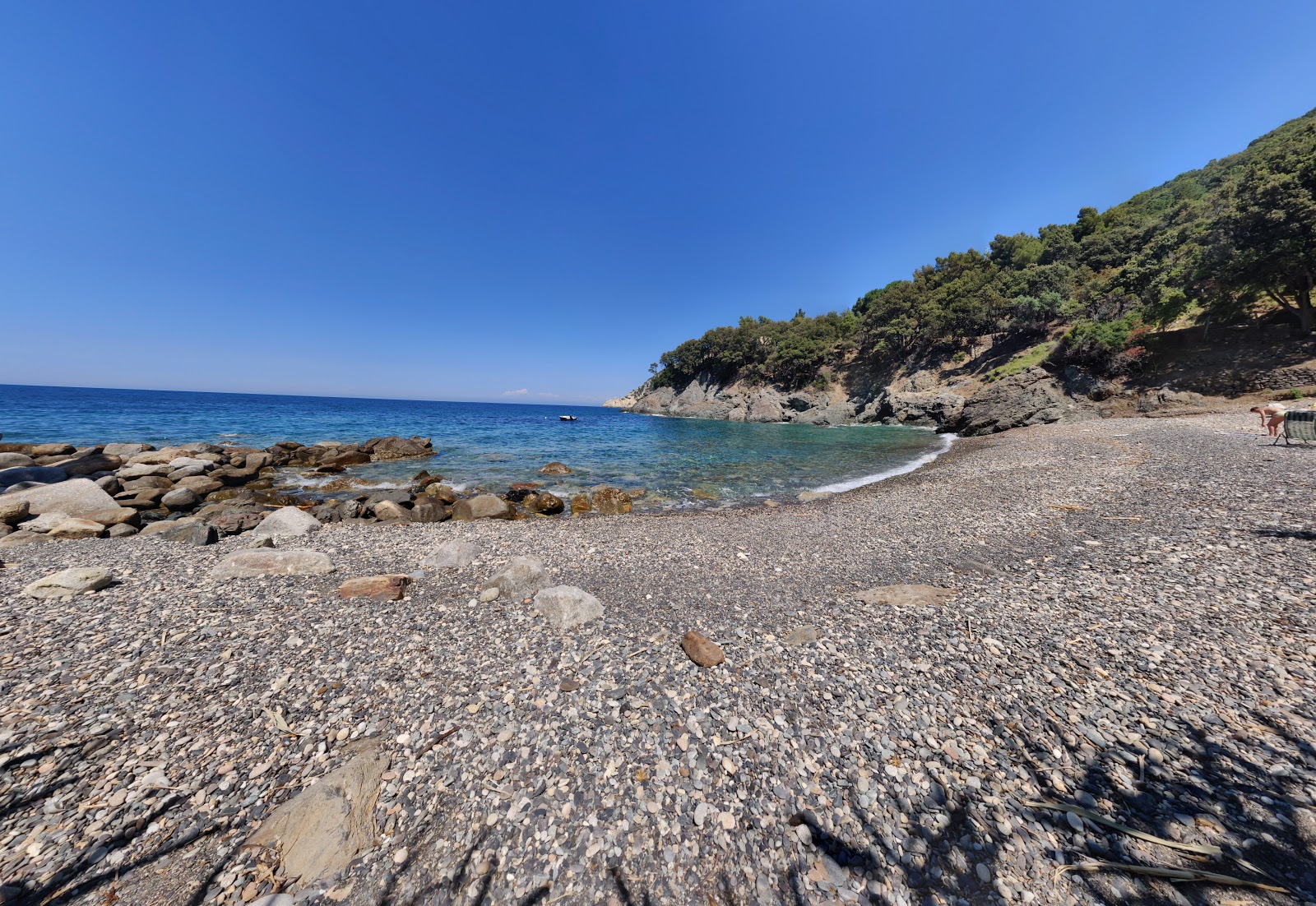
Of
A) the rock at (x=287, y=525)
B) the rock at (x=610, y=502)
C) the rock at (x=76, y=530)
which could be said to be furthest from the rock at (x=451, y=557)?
the rock at (x=76, y=530)

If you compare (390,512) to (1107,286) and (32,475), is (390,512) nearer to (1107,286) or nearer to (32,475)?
(32,475)

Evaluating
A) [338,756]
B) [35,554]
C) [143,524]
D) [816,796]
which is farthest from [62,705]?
[143,524]

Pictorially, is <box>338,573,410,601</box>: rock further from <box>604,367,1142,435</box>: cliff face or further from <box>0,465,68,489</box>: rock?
<box>604,367,1142,435</box>: cliff face

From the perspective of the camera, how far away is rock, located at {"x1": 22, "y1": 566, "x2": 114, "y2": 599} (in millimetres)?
6520

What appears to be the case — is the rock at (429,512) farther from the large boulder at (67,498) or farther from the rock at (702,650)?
the rock at (702,650)

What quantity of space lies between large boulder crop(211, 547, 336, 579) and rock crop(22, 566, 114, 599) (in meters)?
1.32

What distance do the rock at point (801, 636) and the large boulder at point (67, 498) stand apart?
19472mm

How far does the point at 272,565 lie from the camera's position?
795 cm

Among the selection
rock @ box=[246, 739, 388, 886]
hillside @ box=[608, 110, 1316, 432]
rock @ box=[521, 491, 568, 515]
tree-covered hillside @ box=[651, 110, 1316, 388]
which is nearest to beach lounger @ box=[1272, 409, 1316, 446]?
hillside @ box=[608, 110, 1316, 432]

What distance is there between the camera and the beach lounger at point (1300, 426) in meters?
14.2

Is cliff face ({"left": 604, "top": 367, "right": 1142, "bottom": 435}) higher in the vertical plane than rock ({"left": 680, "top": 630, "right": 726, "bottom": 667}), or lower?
higher

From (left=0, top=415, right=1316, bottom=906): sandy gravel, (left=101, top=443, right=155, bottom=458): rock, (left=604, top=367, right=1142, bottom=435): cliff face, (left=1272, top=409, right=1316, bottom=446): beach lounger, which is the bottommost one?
(left=0, top=415, right=1316, bottom=906): sandy gravel

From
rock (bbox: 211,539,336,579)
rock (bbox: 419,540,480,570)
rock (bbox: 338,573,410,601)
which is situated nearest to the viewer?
rock (bbox: 338,573,410,601)

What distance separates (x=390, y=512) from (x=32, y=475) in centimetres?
1598
